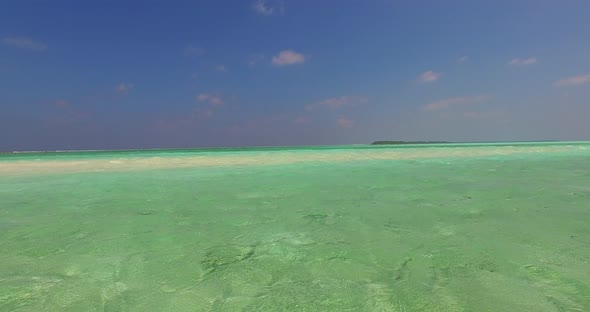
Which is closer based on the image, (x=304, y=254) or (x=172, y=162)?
(x=304, y=254)

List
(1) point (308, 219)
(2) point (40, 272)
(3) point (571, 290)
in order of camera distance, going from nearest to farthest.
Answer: (3) point (571, 290) < (2) point (40, 272) < (1) point (308, 219)

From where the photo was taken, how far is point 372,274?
2379mm

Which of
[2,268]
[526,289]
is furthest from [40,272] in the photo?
[526,289]

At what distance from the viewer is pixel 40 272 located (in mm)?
2531

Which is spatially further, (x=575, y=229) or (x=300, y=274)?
(x=575, y=229)

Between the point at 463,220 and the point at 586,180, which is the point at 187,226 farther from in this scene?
the point at 586,180

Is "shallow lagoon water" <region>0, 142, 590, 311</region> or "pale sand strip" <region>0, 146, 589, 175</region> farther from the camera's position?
"pale sand strip" <region>0, 146, 589, 175</region>

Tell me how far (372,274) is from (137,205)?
4128 millimetres

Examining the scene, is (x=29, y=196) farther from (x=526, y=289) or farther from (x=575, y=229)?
(x=575, y=229)

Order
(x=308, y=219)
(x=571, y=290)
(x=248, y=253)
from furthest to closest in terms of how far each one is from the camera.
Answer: (x=308, y=219) → (x=248, y=253) → (x=571, y=290)

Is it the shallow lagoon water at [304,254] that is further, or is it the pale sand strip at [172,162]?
the pale sand strip at [172,162]

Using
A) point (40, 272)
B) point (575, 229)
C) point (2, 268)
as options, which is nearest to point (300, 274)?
point (40, 272)

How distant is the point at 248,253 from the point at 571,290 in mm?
2177

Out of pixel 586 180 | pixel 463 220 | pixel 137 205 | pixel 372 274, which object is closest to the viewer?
pixel 372 274
